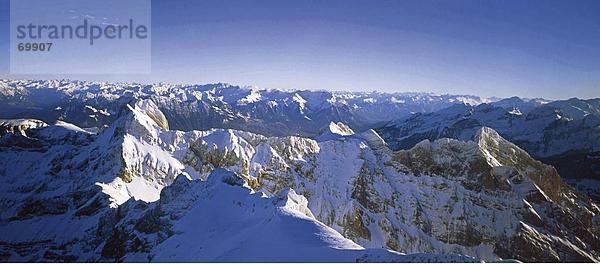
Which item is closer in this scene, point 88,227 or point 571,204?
point 88,227

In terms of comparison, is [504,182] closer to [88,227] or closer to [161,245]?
[161,245]

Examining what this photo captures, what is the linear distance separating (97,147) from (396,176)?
67006 mm

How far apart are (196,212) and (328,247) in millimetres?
22386

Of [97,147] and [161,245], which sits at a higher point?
[97,147]

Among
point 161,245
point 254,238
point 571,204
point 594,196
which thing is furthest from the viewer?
point 594,196

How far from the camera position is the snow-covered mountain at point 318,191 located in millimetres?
74062

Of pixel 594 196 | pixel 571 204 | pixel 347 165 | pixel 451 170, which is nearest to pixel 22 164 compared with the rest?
pixel 347 165

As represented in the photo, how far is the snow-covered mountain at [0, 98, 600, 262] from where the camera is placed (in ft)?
243

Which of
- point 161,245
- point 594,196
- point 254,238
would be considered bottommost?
point 594,196

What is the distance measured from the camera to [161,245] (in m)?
44.0

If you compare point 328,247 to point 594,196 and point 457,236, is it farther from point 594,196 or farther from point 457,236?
point 594,196

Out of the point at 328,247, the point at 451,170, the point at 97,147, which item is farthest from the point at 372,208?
the point at 97,147

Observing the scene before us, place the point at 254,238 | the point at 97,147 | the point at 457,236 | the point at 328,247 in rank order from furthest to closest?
the point at 97,147
the point at 457,236
the point at 254,238
the point at 328,247

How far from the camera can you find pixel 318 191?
86.2m
